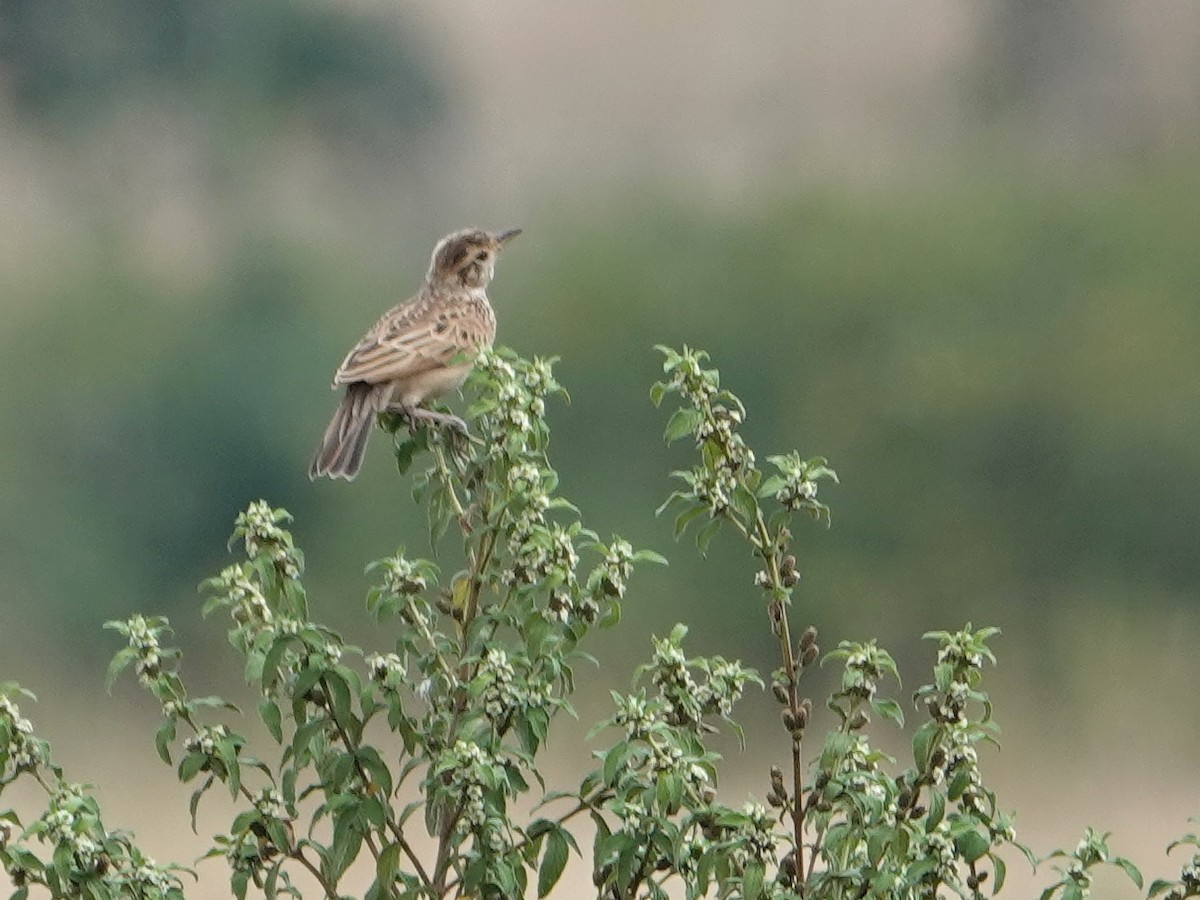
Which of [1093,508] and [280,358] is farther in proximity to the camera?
[280,358]

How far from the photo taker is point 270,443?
16219 millimetres

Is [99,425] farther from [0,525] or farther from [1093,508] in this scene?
[1093,508]

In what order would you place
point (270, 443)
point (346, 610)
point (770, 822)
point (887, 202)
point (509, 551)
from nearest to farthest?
1. point (770, 822)
2. point (509, 551)
3. point (346, 610)
4. point (270, 443)
5. point (887, 202)

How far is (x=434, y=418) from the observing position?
3.42m

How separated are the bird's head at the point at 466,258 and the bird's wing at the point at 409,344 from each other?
51 cm

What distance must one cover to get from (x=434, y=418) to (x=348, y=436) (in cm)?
84

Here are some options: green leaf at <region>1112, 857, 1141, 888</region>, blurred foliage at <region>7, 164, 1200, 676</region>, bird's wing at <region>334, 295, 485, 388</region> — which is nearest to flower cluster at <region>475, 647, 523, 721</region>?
green leaf at <region>1112, 857, 1141, 888</region>

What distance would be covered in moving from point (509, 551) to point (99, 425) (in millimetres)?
14643

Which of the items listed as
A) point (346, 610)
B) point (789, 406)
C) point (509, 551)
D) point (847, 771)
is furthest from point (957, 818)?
point (789, 406)

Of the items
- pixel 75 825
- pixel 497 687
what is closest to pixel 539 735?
pixel 497 687

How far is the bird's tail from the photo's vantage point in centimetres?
412

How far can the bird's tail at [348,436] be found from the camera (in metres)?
4.12

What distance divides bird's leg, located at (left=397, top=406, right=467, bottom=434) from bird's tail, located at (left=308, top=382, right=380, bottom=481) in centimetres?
40

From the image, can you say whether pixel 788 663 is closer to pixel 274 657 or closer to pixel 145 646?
pixel 274 657
